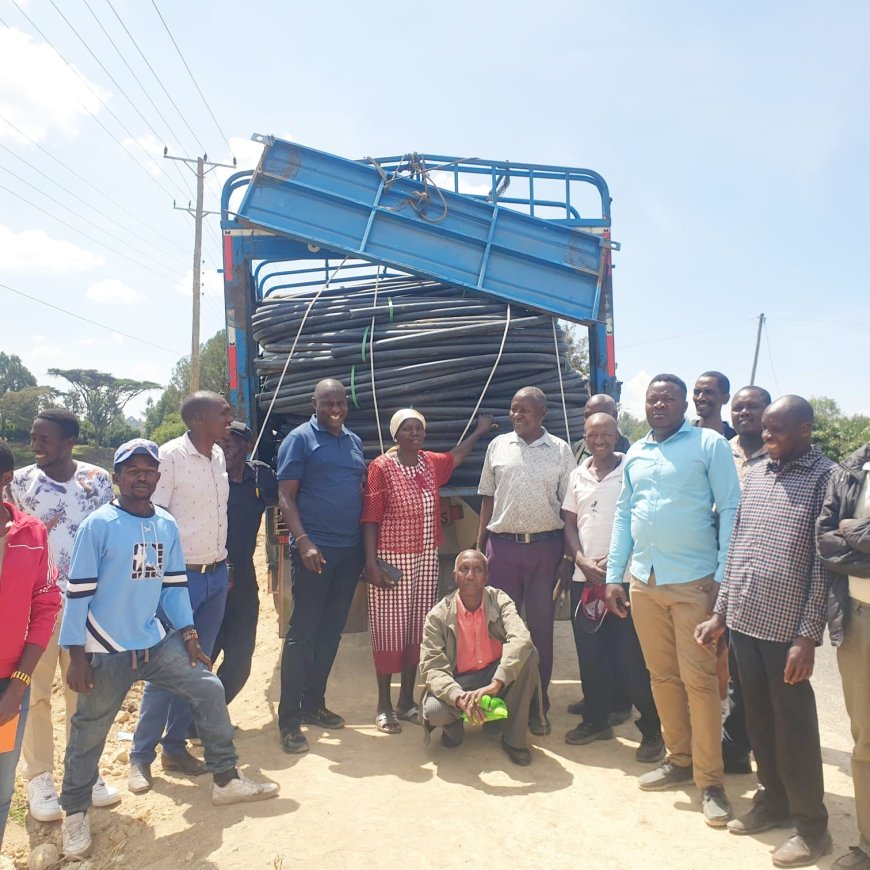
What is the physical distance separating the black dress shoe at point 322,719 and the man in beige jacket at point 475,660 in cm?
58

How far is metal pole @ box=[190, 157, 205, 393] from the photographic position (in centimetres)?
1780

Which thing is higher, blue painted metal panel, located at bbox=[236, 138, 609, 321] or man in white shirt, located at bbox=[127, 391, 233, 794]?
blue painted metal panel, located at bbox=[236, 138, 609, 321]

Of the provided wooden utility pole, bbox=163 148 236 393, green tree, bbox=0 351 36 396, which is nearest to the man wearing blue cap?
wooden utility pole, bbox=163 148 236 393

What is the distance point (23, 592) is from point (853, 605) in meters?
2.62

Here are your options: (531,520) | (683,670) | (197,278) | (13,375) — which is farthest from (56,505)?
(13,375)

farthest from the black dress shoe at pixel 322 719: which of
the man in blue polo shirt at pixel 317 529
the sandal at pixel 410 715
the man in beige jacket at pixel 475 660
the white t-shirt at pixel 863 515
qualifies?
the white t-shirt at pixel 863 515

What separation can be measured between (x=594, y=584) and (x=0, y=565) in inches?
99.7

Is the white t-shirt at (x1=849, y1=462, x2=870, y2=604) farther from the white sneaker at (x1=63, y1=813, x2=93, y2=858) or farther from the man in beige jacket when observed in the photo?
the white sneaker at (x1=63, y1=813, x2=93, y2=858)

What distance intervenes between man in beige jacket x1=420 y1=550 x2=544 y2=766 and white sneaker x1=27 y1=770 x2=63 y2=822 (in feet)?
5.18

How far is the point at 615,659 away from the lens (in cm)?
376

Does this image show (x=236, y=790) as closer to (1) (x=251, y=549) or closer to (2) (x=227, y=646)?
(2) (x=227, y=646)

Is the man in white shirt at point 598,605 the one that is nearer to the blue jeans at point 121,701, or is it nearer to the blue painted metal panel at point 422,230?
the blue painted metal panel at point 422,230

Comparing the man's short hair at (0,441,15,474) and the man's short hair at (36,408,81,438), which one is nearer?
the man's short hair at (0,441,15,474)

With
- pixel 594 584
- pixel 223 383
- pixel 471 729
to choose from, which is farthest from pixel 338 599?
pixel 223 383
